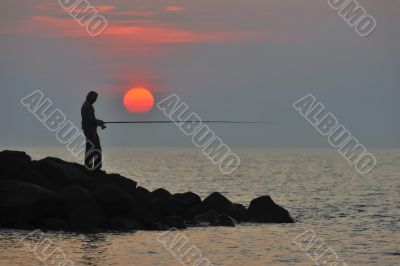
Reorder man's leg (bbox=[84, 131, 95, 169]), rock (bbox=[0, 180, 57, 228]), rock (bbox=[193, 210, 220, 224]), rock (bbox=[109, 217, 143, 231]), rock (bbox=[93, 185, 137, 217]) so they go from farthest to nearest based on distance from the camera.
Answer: rock (bbox=[193, 210, 220, 224])
man's leg (bbox=[84, 131, 95, 169])
rock (bbox=[109, 217, 143, 231])
rock (bbox=[93, 185, 137, 217])
rock (bbox=[0, 180, 57, 228])

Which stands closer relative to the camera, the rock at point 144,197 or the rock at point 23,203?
the rock at point 23,203

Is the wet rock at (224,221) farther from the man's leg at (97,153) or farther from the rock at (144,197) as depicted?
the man's leg at (97,153)

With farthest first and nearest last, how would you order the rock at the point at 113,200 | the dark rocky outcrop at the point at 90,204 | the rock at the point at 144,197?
the rock at the point at 144,197 → the rock at the point at 113,200 → the dark rocky outcrop at the point at 90,204

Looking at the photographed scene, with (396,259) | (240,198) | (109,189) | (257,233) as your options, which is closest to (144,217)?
(109,189)

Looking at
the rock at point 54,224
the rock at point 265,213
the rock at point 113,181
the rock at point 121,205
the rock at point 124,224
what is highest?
the rock at point 265,213

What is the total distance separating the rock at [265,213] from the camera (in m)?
29.5

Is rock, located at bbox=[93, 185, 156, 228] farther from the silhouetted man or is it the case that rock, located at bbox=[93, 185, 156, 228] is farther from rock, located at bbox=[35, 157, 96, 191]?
the silhouetted man

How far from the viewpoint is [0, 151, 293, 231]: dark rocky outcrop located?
23.6m

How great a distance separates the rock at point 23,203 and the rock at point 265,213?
26.7ft

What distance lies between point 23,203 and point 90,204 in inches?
69.5

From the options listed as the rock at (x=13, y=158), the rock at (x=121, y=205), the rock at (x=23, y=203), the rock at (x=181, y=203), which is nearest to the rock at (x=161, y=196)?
the rock at (x=181, y=203)

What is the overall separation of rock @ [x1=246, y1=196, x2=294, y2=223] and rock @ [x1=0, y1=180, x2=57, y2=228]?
320 inches

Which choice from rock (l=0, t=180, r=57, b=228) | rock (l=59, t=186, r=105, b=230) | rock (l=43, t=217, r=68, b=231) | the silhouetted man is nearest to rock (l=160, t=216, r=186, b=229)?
rock (l=59, t=186, r=105, b=230)

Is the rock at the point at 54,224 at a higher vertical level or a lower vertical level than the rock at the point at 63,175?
lower
